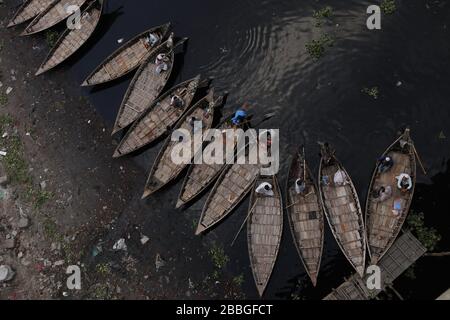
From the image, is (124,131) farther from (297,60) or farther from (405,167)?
(405,167)

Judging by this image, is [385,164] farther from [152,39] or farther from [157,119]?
[152,39]

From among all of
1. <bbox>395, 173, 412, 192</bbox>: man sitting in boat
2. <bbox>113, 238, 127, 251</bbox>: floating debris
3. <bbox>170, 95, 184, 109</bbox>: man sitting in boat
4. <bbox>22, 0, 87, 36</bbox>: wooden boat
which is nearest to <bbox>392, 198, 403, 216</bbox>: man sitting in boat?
<bbox>395, 173, 412, 192</bbox>: man sitting in boat

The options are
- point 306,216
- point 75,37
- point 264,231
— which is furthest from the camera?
point 75,37

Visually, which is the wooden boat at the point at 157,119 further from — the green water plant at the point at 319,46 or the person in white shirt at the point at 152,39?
the green water plant at the point at 319,46

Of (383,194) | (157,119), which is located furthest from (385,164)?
(157,119)

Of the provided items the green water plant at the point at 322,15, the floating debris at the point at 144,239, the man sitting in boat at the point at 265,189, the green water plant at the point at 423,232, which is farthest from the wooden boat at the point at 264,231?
the green water plant at the point at 322,15

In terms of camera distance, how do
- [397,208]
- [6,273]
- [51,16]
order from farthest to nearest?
[51,16] → [6,273] → [397,208]
